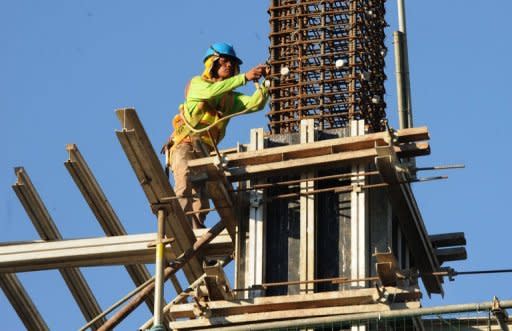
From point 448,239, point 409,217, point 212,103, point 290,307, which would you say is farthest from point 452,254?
point 212,103

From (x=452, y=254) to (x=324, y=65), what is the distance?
3.34 meters

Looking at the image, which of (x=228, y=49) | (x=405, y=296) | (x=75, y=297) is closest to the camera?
(x=405, y=296)

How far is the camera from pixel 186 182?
27.8 meters

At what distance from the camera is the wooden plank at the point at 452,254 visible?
2812 cm

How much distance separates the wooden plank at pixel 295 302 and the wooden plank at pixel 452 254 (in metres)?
3.33

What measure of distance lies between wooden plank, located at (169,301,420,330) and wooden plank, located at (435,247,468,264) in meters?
3.46

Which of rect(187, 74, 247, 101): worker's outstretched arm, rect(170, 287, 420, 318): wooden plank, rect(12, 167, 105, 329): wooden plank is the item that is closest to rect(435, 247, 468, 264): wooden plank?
rect(170, 287, 420, 318): wooden plank

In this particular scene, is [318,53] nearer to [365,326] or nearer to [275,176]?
[275,176]

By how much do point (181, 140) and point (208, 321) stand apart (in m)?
3.89

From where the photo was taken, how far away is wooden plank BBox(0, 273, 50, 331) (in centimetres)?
3025

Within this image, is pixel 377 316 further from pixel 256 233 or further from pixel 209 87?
pixel 209 87

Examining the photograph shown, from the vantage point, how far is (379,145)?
25.7 meters

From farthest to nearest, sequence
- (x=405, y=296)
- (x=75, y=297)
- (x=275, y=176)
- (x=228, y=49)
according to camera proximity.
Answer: (x=75, y=297), (x=228, y=49), (x=275, y=176), (x=405, y=296)

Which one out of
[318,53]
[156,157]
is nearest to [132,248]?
[156,157]
